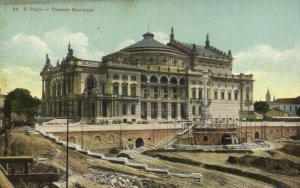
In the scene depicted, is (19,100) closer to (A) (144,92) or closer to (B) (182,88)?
A: (A) (144,92)

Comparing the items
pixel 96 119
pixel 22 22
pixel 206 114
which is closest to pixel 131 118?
pixel 96 119

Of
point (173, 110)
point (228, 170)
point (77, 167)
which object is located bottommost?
point (228, 170)

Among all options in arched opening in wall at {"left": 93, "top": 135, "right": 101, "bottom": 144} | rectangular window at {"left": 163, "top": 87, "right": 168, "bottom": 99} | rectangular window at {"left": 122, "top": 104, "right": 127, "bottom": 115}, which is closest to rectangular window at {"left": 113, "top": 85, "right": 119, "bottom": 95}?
rectangular window at {"left": 122, "top": 104, "right": 127, "bottom": 115}

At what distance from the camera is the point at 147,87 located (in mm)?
10367

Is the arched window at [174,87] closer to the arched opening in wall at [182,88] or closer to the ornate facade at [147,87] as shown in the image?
the ornate facade at [147,87]

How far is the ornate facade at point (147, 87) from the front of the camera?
→ 778cm

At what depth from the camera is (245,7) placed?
5.23 metres

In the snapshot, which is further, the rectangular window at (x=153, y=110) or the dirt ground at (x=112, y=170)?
the rectangular window at (x=153, y=110)

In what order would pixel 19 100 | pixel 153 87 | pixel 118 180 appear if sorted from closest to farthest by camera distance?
pixel 118 180
pixel 19 100
pixel 153 87

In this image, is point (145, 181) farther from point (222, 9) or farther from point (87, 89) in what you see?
point (87, 89)

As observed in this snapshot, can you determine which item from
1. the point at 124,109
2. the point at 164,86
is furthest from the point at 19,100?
the point at 164,86

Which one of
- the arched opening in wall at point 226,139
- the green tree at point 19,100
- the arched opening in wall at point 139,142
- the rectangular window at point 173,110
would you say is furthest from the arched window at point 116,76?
the arched opening in wall at point 226,139

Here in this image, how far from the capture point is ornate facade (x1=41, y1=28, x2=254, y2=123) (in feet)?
25.5

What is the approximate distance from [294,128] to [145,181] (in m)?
6.21
